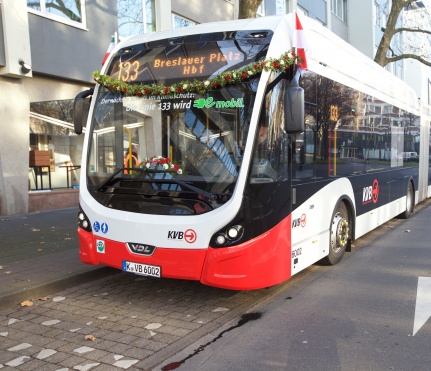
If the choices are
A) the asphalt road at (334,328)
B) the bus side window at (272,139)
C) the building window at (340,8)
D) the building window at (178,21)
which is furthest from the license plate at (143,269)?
the building window at (340,8)

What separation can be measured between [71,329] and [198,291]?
1.69 meters

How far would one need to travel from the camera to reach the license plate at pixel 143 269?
16.0 ft

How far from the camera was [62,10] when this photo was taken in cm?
1261

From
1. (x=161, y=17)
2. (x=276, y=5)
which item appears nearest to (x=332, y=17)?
(x=276, y=5)

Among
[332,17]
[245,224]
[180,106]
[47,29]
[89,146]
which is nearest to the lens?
[245,224]

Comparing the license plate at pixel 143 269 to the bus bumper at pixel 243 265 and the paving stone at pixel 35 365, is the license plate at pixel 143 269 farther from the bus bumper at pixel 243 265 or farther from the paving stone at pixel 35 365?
the paving stone at pixel 35 365

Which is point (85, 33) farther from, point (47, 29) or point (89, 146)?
point (89, 146)

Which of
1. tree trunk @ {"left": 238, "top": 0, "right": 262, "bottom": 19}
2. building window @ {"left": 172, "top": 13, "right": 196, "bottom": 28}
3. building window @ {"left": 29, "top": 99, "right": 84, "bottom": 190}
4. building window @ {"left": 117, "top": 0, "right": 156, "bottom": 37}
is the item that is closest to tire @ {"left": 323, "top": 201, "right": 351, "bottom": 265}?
tree trunk @ {"left": 238, "top": 0, "right": 262, "bottom": 19}

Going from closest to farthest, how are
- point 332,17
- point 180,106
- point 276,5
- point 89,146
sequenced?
point 180,106, point 89,146, point 276,5, point 332,17

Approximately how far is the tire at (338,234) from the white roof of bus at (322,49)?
191cm

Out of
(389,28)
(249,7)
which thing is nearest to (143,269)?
(249,7)

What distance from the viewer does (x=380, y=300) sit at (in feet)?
17.5

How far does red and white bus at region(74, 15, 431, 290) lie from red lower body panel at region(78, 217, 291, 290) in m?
0.01

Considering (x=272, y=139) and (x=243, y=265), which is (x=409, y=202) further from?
(x=243, y=265)
